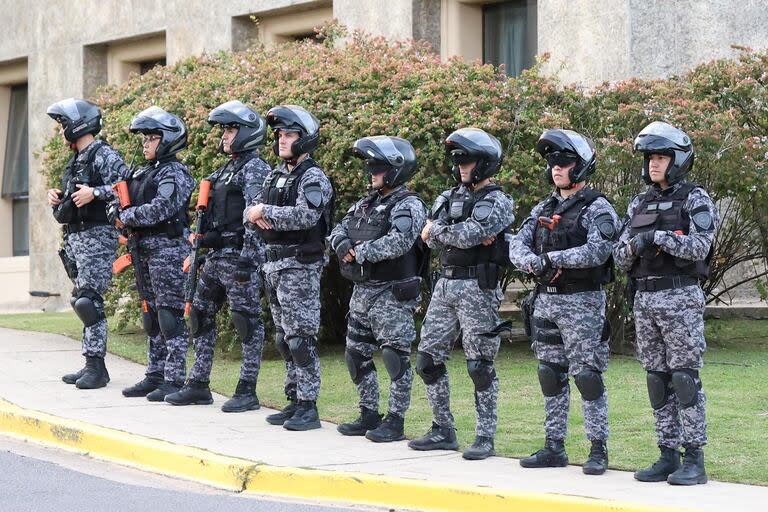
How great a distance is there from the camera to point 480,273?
799 cm

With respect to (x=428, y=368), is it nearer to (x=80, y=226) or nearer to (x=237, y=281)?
(x=237, y=281)

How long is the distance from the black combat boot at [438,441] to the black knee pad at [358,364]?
680 mm

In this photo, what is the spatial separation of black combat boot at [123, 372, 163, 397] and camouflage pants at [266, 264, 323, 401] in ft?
6.01

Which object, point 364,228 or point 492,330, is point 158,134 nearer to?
point 364,228

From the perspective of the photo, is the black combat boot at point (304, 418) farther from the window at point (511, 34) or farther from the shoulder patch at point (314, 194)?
the window at point (511, 34)

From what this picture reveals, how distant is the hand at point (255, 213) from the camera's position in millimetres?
8852

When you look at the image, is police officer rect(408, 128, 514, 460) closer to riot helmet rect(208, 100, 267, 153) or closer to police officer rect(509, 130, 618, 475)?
police officer rect(509, 130, 618, 475)

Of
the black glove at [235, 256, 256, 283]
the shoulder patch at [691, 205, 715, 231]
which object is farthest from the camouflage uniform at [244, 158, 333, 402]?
the shoulder patch at [691, 205, 715, 231]

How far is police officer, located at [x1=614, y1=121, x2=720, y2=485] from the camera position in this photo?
7105mm

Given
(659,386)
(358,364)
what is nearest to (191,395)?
(358,364)

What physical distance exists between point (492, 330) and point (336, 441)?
1392 millimetres

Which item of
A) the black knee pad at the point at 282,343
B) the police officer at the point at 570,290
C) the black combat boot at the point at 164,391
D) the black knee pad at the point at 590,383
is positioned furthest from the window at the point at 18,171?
the black knee pad at the point at 590,383

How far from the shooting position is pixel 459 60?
12711mm

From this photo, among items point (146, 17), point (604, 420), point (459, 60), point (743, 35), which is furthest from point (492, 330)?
point (146, 17)
